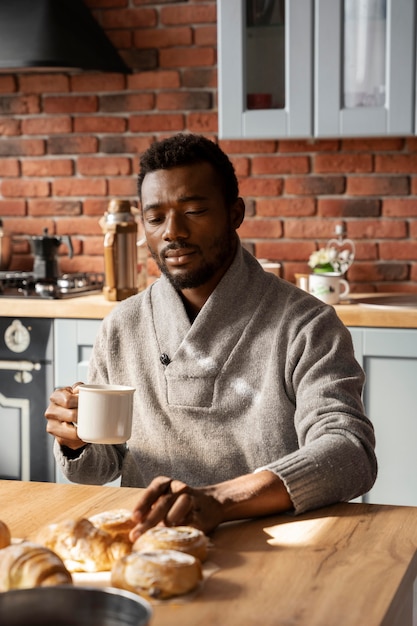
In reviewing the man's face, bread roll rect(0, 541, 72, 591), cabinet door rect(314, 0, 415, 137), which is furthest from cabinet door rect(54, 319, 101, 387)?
bread roll rect(0, 541, 72, 591)

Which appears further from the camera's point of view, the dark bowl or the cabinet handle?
the cabinet handle

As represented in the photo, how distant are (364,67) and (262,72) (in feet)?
1.04

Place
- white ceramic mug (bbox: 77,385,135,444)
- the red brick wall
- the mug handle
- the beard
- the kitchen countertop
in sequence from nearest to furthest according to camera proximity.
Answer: white ceramic mug (bbox: 77,385,135,444) → the beard → the kitchen countertop → the mug handle → the red brick wall

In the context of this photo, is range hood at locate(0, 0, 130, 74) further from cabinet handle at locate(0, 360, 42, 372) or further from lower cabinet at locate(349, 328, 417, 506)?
lower cabinet at locate(349, 328, 417, 506)

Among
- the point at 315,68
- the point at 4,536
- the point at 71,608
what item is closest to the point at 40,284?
the point at 315,68

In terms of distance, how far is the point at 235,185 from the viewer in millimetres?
1748

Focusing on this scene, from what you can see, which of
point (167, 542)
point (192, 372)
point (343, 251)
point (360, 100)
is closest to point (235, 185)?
point (192, 372)

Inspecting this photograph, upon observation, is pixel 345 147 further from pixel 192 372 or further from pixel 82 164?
pixel 192 372

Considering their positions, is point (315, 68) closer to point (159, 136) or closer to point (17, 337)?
point (159, 136)

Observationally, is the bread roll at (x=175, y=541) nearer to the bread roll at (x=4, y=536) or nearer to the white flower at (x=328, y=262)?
the bread roll at (x=4, y=536)

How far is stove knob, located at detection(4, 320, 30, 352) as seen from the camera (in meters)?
2.91

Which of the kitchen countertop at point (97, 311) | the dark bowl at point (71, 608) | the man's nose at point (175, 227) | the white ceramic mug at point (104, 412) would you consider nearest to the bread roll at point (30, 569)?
the dark bowl at point (71, 608)

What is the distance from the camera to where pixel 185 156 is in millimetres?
1654

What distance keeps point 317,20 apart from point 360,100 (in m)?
0.27
